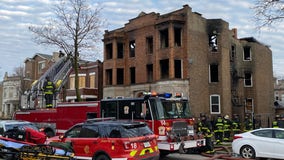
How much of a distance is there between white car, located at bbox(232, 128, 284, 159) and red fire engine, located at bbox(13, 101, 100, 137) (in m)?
6.12

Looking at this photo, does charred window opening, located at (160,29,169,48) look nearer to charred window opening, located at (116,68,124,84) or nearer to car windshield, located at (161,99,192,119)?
charred window opening, located at (116,68,124,84)

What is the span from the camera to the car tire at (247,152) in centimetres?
1226

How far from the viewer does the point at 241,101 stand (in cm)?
3100

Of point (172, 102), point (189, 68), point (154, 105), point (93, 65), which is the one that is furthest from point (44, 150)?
point (93, 65)

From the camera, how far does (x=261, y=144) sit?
39.5 ft

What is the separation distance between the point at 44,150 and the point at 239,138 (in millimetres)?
7446

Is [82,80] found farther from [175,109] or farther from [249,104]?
[175,109]

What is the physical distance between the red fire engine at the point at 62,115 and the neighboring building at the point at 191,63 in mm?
10742

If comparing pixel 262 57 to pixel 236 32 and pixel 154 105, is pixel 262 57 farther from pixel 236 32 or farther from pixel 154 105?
pixel 154 105

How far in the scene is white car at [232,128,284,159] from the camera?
38.2 feet

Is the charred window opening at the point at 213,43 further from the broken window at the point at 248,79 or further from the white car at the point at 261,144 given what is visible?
the white car at the point at 261,144

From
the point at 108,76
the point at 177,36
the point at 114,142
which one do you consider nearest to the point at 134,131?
the point at 114,142

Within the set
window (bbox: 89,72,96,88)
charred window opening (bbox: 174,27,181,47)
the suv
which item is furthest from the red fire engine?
window (bbox: 89,72,96,88)

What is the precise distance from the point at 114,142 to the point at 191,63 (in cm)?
1791
